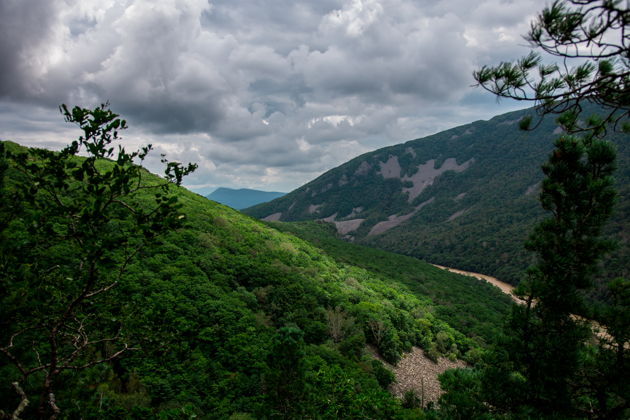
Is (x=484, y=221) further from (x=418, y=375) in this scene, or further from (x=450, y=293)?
(x=418, y=375)

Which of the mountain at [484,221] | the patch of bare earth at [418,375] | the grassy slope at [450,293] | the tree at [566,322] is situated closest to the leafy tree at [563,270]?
the tree at [566,322]

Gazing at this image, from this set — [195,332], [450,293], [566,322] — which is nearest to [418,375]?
[566,322]

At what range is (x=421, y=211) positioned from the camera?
182 meters

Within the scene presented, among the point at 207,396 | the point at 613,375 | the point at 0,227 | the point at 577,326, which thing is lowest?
the point at 207,396

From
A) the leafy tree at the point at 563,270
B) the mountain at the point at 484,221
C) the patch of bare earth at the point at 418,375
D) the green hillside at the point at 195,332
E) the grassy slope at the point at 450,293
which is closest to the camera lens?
the green hillside at the point at 195,332

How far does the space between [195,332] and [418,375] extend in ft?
69.5

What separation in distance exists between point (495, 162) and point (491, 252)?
126028mm

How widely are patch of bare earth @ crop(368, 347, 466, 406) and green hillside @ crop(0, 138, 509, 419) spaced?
82 cm

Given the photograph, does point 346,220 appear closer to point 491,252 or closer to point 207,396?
point 491,252

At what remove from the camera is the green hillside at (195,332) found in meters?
3.88

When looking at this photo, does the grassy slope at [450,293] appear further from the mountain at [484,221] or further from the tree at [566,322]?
the tree at [566,322]

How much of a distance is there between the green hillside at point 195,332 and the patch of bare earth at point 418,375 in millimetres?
822

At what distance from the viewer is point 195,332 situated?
4.14 m

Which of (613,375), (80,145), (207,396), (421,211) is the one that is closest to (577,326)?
(613,375)
